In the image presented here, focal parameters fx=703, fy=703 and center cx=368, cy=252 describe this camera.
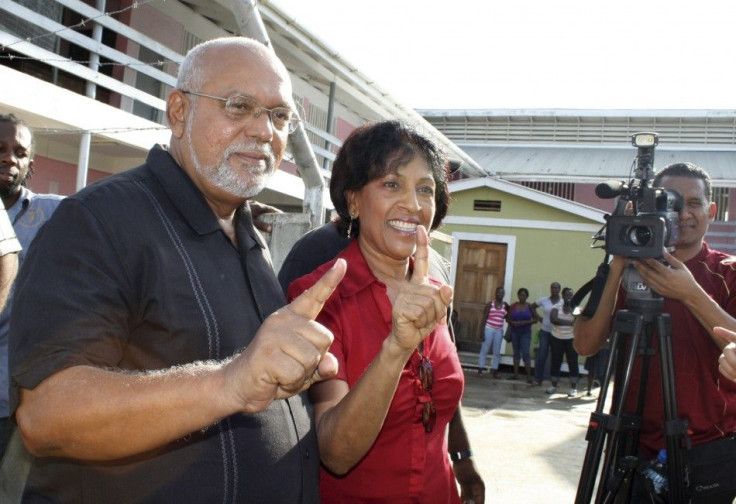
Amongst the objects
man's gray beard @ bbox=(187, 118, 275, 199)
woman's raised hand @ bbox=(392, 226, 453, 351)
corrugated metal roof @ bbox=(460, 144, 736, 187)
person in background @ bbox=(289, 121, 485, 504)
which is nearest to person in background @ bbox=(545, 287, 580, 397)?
corrugated metal roof @ bbox=(460, 144, 736, 187)

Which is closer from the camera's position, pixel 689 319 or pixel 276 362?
pixel 276 362

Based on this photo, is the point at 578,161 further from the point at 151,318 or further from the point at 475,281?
the point at 151,318

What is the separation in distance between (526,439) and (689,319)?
508cm

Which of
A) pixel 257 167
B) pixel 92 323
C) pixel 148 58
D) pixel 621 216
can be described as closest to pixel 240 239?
pixel 257 167

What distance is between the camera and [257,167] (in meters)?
1.83

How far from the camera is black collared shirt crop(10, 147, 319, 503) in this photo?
Result: 4.33ft

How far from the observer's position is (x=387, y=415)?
2037mm

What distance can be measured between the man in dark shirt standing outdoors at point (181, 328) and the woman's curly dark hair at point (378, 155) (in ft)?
1.39

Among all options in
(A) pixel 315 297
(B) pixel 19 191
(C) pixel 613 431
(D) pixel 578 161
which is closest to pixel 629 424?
(C) pixel 613 431

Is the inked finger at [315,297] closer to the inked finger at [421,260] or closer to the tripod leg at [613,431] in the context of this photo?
the inked finger at [421,260]

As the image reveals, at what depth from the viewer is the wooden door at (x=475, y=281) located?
15500 mm

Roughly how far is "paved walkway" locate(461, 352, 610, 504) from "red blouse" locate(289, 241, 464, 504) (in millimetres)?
3549

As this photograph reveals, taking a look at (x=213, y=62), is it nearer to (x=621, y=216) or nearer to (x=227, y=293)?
(x=227, y=293)

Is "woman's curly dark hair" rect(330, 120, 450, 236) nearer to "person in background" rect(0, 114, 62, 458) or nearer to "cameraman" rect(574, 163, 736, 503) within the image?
"cameraman" rect(574, 163, 736, 503)
